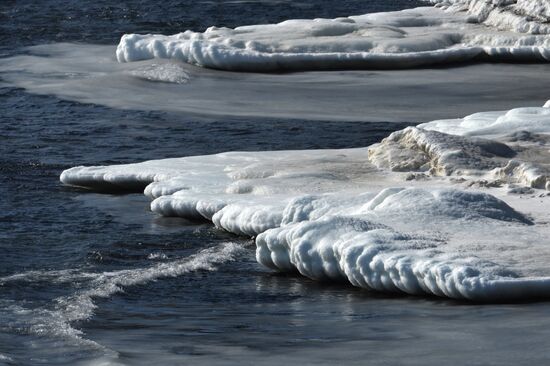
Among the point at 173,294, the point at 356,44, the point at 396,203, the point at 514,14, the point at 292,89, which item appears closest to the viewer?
the point at 173,294

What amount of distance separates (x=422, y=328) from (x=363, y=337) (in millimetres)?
337

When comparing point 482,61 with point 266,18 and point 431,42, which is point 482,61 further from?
point 266,18

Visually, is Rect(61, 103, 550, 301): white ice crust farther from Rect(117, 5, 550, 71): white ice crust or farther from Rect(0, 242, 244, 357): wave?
Rect(117, 5, 550, 71): white ice crust

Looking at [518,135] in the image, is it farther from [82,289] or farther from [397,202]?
[82,289]

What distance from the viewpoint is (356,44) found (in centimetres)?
1808

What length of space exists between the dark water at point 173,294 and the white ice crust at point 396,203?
0.50 feet

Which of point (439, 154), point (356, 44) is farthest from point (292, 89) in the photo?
point (439, 154)

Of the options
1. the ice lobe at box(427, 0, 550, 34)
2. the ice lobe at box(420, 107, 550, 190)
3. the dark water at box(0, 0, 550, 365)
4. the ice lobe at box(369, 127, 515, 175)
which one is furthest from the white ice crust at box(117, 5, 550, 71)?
the ice lobe at box(369, 127, 515, 175)

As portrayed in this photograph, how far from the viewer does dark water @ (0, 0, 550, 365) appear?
20.5 feet

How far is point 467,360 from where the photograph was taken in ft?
19.2

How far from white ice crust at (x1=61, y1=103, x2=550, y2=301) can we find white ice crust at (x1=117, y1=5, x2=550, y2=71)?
4.91m

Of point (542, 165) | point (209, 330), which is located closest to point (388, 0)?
point (542, 165)

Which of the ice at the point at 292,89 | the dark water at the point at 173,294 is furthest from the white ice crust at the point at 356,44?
the dark water at the point at 173,294

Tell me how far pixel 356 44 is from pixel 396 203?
9.64 metres
